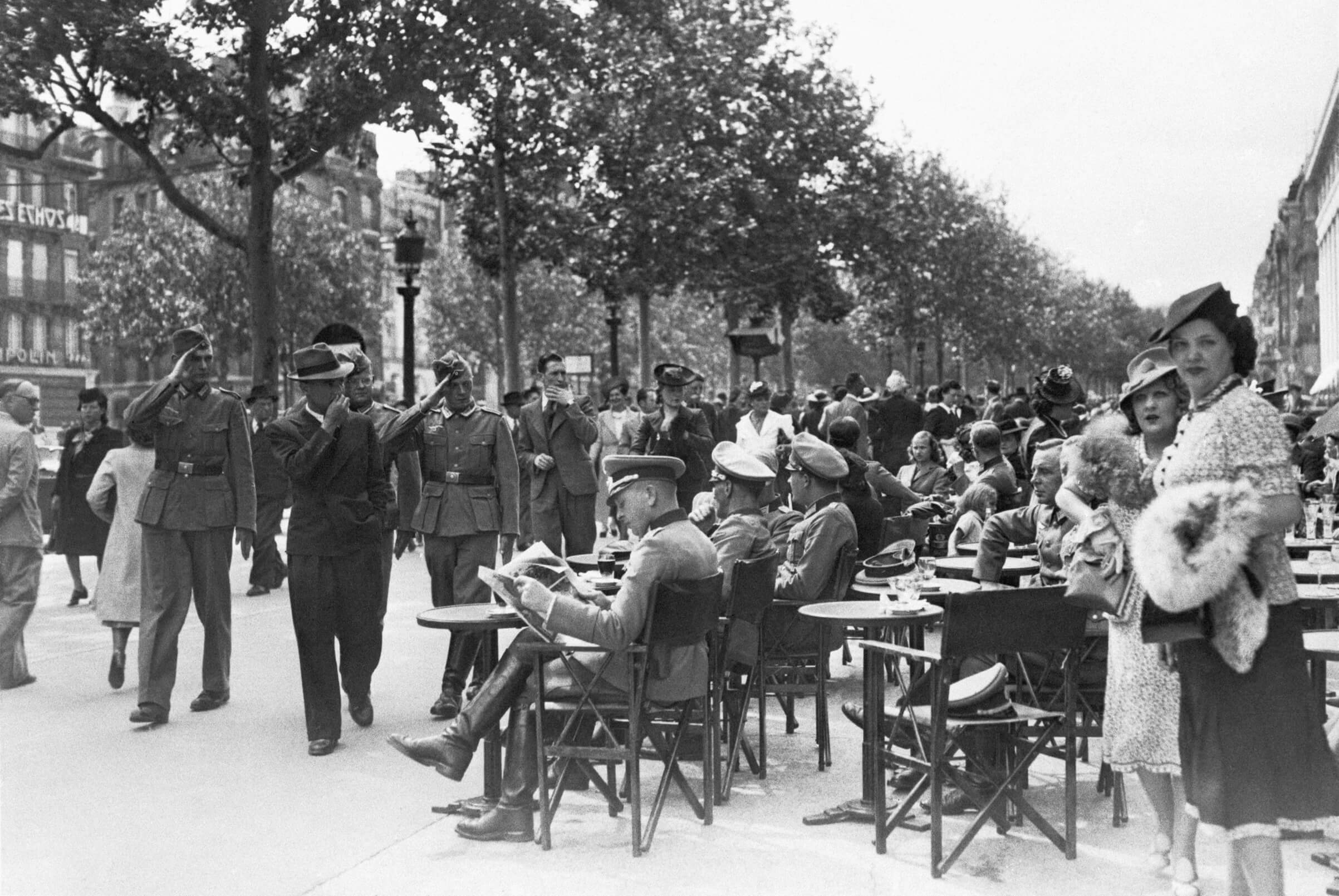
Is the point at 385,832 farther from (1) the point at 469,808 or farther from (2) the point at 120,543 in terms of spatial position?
(2) the point at 120,543

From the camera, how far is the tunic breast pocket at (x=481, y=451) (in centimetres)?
877

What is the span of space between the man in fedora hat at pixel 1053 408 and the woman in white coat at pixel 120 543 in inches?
253

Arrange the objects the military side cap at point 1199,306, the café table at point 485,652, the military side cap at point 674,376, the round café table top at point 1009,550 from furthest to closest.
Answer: the military side cap at point 674,376
the round café table top at point 1009,550
the café table at point 485,652
the military side cap at point 1199,306

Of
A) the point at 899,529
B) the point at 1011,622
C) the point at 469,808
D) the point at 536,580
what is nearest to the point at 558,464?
the point at 899,529

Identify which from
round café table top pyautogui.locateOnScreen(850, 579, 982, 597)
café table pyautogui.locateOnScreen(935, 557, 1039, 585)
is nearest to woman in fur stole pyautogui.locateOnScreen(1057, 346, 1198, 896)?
round café table top pyautogui.locateOnScreen(850, 579, 982, 597)

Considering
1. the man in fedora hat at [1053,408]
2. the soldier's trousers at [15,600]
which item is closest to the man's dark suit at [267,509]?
the soldier's trousers at [15,600]

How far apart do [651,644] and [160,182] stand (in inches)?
580

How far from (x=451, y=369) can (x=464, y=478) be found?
0.70 meters

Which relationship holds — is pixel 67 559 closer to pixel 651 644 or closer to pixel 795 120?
pixel 651 644

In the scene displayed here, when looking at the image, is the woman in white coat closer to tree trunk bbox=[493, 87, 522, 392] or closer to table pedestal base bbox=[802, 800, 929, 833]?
table pedestal base bbox=[802, 800, 929, 833]

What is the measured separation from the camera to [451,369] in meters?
8.48

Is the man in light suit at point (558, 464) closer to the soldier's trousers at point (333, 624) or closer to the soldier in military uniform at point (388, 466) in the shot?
the soldier in military uniform at point (388, 466)

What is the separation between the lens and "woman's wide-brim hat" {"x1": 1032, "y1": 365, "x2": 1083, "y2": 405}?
430 inches

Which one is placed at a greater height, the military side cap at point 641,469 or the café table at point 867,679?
the military side cap at point 641,469
